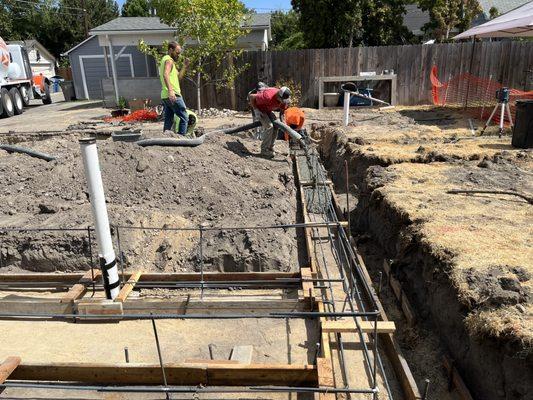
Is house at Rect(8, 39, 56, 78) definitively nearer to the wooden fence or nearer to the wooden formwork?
the wooden fence

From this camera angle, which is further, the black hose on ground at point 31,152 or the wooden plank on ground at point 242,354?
the black hose on ground at point 31,152

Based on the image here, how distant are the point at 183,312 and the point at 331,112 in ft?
40.1

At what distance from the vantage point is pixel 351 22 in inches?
924

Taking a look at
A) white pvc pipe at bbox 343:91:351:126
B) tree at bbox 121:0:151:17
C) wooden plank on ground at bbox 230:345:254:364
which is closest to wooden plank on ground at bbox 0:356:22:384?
wooden plank on ground at bbox 230:345:254:364

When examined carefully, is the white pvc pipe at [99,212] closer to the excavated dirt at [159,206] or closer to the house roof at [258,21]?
the excavated dirt at [159,206]

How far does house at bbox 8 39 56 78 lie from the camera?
3412 centimetres

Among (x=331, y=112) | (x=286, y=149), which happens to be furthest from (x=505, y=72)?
(x=286, y=149)

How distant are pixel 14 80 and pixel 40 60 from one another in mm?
17036

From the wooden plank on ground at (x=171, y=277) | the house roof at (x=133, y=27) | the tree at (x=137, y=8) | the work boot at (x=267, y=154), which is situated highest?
the tree at (x=137, y=8)

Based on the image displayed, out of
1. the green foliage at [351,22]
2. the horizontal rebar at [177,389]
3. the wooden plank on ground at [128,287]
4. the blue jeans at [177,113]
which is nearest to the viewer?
the horizontal rebar at [177,389]

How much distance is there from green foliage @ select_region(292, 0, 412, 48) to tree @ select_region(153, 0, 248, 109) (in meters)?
9.51

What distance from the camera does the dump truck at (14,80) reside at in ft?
64.3

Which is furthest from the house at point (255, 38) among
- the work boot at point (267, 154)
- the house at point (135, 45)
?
the work boot at point (267, 154)

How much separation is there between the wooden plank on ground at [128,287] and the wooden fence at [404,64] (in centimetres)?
1267
